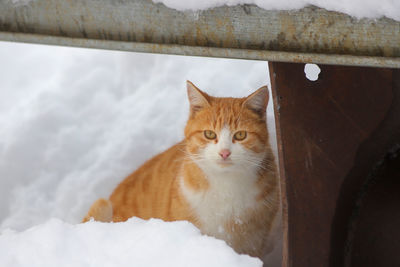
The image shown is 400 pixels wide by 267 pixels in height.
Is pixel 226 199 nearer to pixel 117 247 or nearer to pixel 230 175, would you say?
pixel 230 175

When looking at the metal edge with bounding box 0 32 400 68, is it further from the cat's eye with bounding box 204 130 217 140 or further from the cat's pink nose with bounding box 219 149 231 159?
the cat's eye with bounding box 204 130 217 140

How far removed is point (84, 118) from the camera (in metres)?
3.32

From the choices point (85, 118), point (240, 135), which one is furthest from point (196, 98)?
point (85, 118)

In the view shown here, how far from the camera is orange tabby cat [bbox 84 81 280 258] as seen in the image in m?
2.15

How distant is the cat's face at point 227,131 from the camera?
2102 mm

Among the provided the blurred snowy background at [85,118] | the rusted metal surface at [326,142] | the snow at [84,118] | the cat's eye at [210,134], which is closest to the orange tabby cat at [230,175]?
the cat's eye at [210,134]

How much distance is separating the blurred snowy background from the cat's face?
2.93ft

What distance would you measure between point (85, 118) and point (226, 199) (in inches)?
59.8

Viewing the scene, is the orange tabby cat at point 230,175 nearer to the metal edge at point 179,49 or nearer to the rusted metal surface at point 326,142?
the rusted metal surface at point 326,142

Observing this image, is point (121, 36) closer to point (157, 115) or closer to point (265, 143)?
point (265, 143)

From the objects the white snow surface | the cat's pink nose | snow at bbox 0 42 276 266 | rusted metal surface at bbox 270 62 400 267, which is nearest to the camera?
the white snow surface

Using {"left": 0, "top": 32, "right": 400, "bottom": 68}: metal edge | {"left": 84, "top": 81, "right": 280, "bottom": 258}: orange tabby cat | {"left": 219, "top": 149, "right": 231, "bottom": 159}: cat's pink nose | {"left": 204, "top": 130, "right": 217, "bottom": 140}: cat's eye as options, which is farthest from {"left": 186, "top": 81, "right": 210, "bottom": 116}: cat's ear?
{"left": 0, "top": 32, "right": 400, "bottom": 68}: metal edge

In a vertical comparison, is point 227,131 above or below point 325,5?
below

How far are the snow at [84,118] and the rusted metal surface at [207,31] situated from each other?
5.07ft
